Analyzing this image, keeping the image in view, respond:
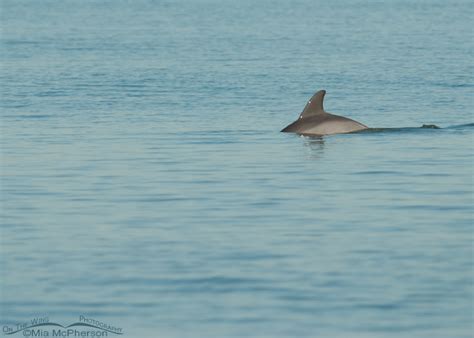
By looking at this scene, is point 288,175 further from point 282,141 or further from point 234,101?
point 234,101

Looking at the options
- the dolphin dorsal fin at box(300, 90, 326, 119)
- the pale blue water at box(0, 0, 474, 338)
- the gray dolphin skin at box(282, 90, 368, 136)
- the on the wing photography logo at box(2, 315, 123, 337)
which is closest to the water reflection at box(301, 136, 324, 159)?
the pale blue water at box(0, 0, 474, 338)

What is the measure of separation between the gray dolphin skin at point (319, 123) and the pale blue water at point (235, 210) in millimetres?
406

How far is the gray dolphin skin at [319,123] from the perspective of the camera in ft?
80.6

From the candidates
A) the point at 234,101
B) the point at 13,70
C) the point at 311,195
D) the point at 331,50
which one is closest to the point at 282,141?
the point at 311,195

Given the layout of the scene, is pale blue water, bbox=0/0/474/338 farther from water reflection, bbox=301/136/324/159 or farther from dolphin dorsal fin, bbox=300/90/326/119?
dolphin dorsal fin, bbox=300/90/326/119

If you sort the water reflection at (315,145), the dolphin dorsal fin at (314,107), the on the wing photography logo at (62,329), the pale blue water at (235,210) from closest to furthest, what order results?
the on the wing photography logo at (62,329) → the pale blue water at (235,210) → the water reflection at (315,145) → the dolphin dorsal fin at (314,107)

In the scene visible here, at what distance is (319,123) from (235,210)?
27.5ft

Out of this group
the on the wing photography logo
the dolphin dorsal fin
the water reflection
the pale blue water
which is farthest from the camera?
the dolphin dorsal fin

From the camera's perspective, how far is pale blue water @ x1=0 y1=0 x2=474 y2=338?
11602mm

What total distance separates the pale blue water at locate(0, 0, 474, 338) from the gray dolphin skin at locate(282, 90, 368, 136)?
1.33 ft

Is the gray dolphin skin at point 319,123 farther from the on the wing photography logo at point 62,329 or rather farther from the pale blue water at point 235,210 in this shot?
the on the wing photography logo at point 62,329

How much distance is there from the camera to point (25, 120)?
28.5 meters

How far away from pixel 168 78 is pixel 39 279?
29275mm

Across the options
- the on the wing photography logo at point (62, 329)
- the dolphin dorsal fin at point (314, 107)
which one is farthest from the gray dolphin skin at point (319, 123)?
the on the wing photography logo at point (62, 329)
